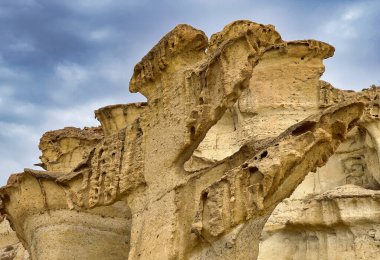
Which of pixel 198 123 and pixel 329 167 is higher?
pixel 329 167

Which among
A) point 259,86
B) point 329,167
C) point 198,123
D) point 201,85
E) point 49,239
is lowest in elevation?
point 49,239

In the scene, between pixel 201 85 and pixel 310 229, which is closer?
pixel 201 85

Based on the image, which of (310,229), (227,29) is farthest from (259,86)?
(310,229)

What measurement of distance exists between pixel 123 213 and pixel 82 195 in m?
1.24

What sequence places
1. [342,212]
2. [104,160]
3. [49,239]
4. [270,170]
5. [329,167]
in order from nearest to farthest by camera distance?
[270,170] < [104,160] < [49,239] < [342,212] < [329,167]

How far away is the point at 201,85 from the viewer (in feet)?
25.2

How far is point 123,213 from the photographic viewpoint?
10.1 meters

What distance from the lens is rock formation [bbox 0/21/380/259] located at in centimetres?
659

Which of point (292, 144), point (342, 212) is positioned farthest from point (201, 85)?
point (342, 212)

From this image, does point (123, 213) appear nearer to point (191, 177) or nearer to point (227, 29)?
point (191, 177)

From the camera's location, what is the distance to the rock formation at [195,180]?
659 centimetres

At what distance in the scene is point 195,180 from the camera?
25.1 ft

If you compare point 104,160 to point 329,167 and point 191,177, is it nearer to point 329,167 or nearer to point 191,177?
point 191,177

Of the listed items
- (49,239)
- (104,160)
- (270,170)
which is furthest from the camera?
(49,239)
